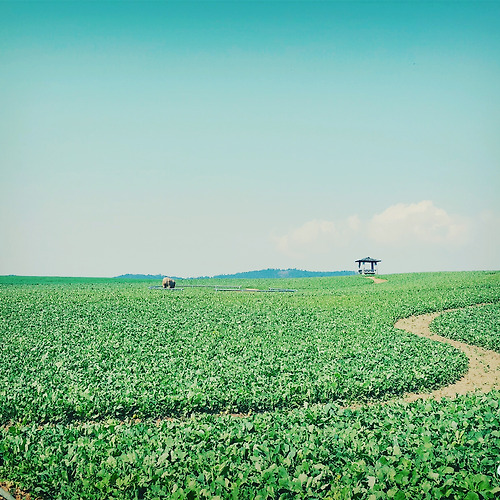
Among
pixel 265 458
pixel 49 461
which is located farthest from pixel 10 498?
pixel 265 458

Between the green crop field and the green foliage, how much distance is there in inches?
6.3

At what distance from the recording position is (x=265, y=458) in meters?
8.43

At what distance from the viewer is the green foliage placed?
22.2m

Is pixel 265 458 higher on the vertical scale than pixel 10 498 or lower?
higher

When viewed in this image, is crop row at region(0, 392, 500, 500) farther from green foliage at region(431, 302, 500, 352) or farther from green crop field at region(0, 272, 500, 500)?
green foliage at region(431, 302, 500, 352)

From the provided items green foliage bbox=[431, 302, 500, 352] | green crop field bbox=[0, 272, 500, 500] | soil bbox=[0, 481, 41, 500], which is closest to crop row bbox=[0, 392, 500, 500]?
green crop field bbox=[0, 272, 500, 500]

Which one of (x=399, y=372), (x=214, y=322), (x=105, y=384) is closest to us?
(x=105, y=384)

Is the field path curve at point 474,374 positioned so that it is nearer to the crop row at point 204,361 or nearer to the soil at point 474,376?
the soil at point 474,376

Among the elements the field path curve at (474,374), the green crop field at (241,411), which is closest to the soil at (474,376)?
the field path curve at (474,374)

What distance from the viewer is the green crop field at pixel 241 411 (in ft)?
25.8

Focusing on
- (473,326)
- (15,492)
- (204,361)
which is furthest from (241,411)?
(473,326)

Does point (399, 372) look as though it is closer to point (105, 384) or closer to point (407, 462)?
point (407, 462)

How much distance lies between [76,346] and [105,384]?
21.3ft

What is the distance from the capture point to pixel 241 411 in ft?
43.5
